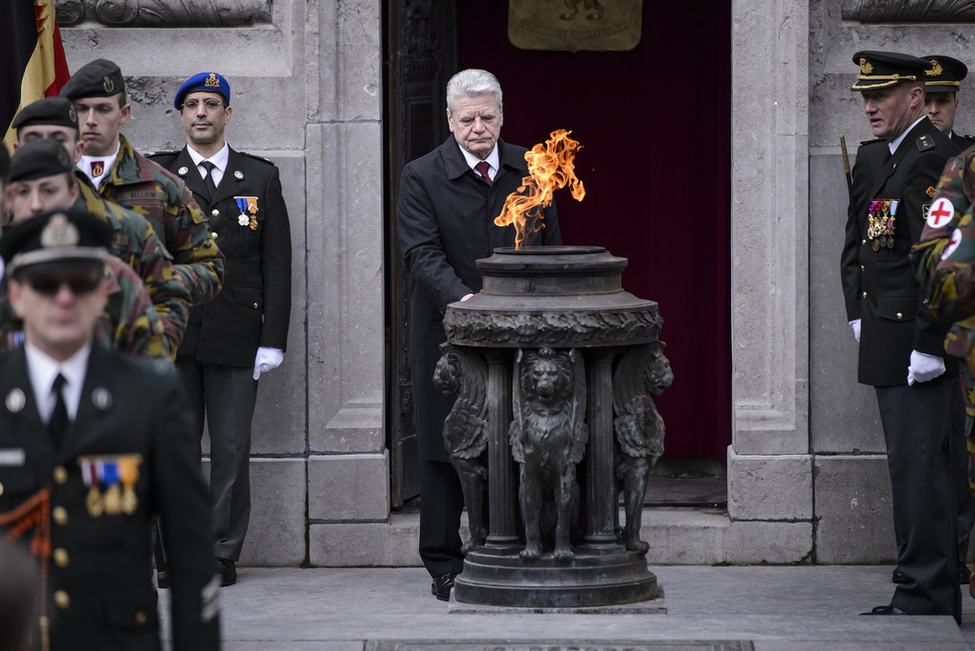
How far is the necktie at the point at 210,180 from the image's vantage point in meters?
5.71

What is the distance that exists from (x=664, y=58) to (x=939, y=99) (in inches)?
78.0

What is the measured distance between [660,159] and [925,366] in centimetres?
271

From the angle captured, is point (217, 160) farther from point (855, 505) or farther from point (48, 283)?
point (48, 283)

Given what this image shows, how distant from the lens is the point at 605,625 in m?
4.17

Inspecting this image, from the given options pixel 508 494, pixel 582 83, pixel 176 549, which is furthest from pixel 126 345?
pixel 582 83

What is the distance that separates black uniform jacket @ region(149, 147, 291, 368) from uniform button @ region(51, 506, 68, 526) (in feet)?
10.7

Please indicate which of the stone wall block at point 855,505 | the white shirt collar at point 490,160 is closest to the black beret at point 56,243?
the white shirt collar at point 490,160

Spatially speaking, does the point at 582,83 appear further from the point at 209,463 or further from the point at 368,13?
the point at 209,463

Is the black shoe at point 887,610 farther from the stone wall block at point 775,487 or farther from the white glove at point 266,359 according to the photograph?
the white glove at point 266,359

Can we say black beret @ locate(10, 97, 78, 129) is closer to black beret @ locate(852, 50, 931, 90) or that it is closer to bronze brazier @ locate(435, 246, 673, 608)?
bronze brazier @ locate(435, 246, 673, 608)

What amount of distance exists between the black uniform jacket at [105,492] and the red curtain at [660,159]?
503cm

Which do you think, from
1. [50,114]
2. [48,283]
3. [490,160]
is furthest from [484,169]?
[48,283]

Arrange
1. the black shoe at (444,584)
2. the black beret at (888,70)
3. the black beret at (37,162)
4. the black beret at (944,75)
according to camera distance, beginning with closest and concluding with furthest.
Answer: the black beret at (37,162), the black beret at (888,70), the black shoe at (444,584), the black beret at (944,75)

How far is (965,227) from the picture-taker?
12.9 ft
